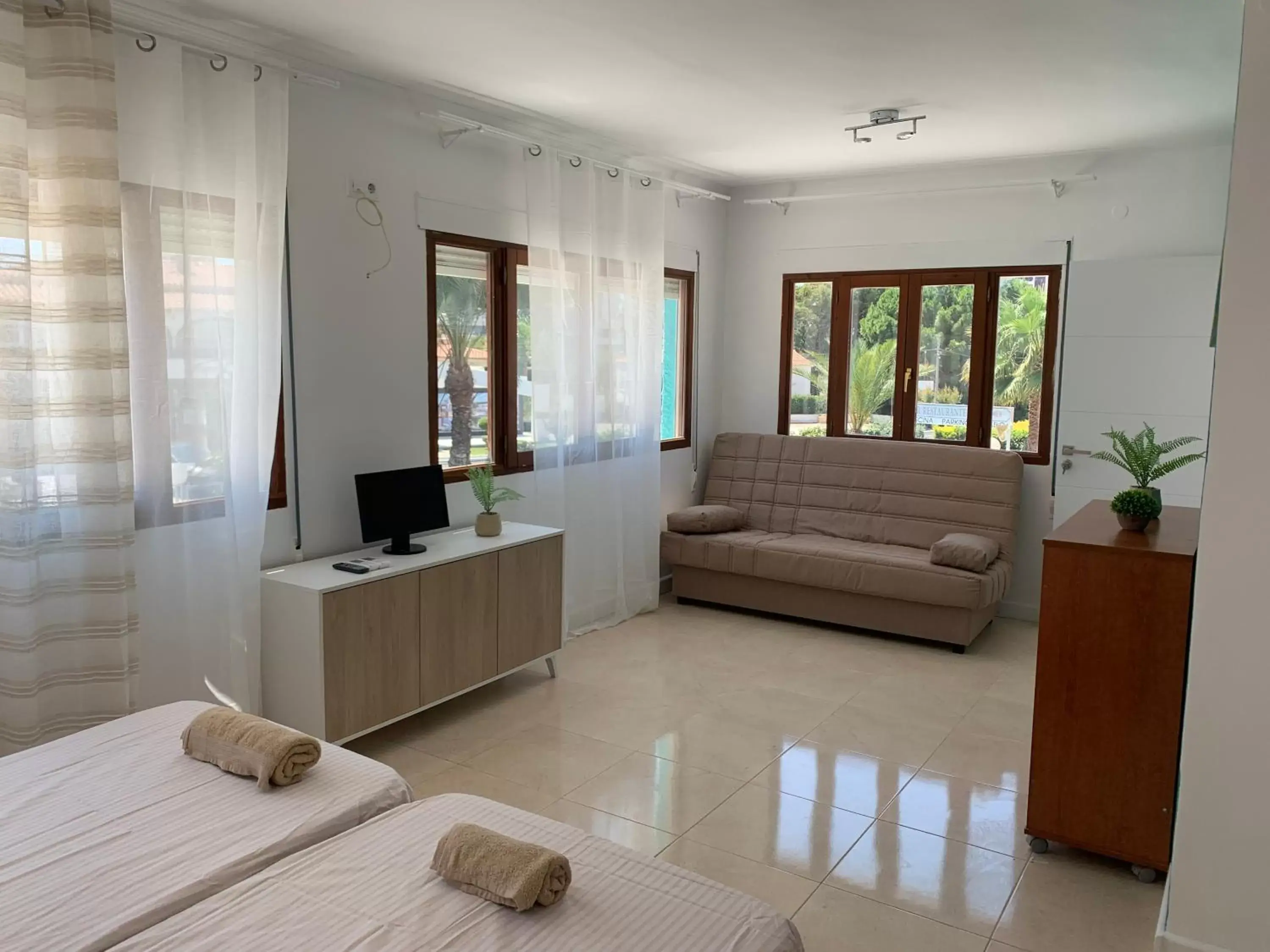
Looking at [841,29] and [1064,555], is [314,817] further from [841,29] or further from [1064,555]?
[841,29]

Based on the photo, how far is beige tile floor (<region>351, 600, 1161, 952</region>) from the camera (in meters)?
2.69

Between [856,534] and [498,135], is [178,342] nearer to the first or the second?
[498,135]

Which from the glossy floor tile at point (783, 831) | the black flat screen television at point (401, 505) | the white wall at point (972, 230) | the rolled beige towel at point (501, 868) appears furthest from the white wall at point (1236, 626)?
the white wall at point (972, 230)

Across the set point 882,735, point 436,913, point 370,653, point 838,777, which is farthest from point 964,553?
point 436,913

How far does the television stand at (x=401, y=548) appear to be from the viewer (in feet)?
12.7

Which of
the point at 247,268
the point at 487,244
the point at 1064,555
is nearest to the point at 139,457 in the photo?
the point at 247,268

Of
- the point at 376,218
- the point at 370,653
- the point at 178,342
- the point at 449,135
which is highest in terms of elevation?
the point at 449,135

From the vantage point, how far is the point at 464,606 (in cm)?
394

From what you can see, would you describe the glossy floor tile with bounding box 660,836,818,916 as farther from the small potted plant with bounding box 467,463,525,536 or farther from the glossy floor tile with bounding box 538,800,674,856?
the small potted plant with bounding box 467,463,525,536

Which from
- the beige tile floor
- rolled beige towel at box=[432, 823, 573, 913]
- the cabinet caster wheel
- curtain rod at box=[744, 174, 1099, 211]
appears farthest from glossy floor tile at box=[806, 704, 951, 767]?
curtain rod at box=[744, 174, 1099, 211]

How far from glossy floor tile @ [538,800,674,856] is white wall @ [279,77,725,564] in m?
1.46

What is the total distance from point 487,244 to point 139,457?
203 cm

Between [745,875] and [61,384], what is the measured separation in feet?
8.27

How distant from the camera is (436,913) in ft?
5.52
